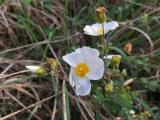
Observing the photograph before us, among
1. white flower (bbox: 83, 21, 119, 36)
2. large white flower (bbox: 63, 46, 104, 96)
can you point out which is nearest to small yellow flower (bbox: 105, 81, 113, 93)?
large white flower (bbox: 63, 46, 104, 96)

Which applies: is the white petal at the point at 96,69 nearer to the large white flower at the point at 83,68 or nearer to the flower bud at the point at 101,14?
the large white flower at the point at 83,68

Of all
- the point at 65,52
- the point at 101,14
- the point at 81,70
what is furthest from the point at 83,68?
the point at 65,52

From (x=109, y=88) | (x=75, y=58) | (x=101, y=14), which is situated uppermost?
(x=101, y=14)

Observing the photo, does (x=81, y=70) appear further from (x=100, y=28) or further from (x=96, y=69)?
(x=100, y=28)

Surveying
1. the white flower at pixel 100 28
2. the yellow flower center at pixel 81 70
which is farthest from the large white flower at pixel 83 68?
the white flower at pixel 100 28

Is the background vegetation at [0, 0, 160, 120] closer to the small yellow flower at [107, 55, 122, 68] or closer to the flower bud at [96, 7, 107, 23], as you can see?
the small yellow flower at [107, 55, 122, 68]
